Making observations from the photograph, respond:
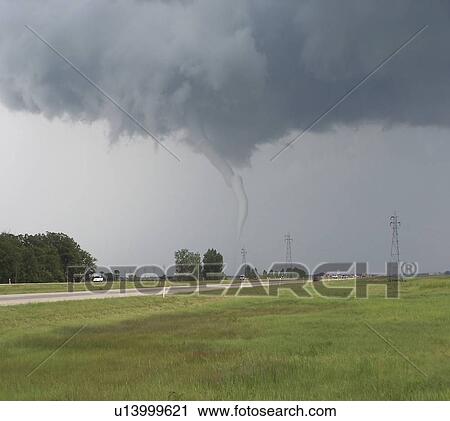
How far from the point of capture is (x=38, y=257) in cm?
10156

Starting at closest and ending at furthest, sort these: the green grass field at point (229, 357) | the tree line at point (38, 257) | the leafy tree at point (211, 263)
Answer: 1. the green grass field at point (229, 357)
2. the leafy tree at point (211, 263)
3. the tree line at point (38, 257)

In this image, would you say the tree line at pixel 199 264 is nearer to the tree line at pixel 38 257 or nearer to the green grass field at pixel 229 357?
the tree line at pixel 38 257

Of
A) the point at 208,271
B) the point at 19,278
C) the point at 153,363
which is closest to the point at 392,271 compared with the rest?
the point at 208,271

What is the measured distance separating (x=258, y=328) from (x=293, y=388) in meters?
11.7

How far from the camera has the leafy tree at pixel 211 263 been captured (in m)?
72.5

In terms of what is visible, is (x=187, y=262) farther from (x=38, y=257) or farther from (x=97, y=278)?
(x=38, y=257)

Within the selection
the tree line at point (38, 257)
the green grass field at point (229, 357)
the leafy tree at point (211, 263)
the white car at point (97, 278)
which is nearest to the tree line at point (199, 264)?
the leafy tree at point (211, 263)

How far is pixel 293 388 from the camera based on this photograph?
1195cm

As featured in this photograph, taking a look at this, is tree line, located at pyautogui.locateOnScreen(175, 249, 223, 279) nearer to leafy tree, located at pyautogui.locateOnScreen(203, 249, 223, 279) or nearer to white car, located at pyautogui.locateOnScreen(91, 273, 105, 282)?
leafy tree, located at pyautogui.locateOnScreen(203, 249, 223, 279)

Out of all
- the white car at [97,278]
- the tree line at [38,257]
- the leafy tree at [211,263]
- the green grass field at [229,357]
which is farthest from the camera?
the tree line at [38,257]

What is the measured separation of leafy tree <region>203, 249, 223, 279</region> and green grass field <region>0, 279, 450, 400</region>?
42.4m

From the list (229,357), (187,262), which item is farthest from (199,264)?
(229,357)

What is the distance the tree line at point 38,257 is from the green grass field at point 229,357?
231 feet

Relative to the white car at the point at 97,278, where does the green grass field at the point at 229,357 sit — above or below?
above
